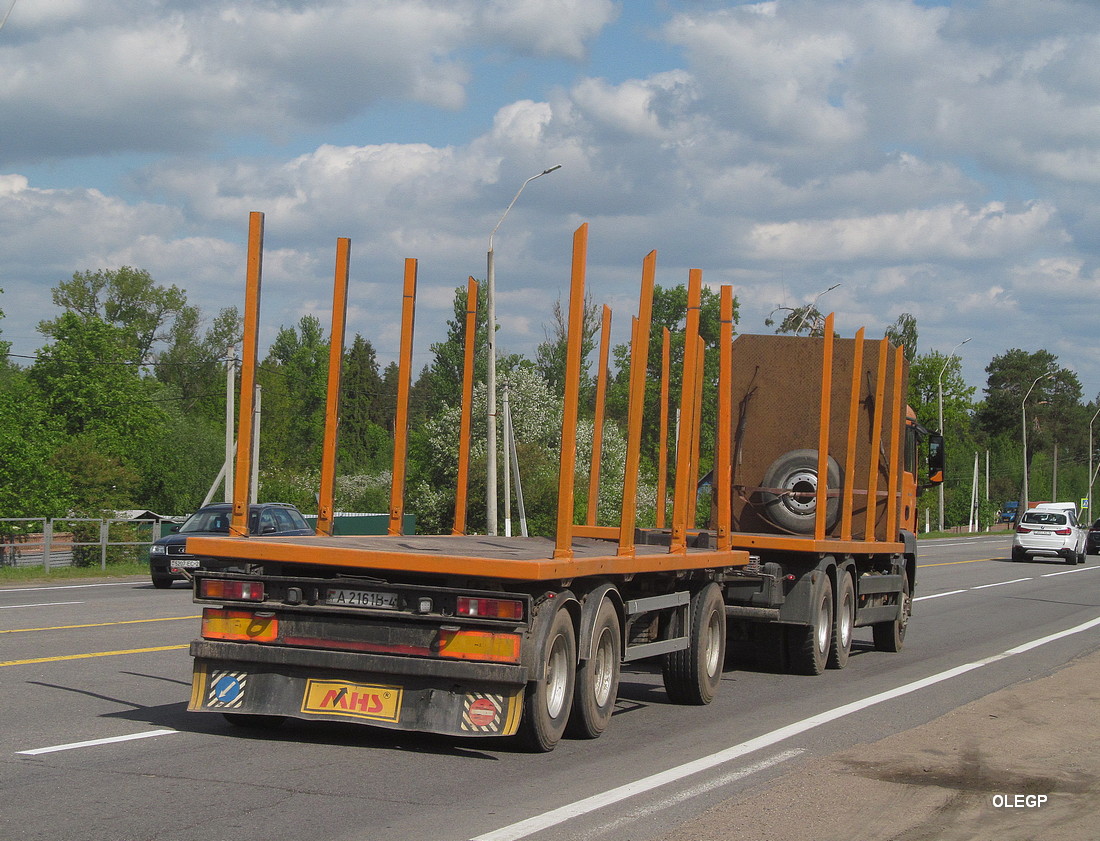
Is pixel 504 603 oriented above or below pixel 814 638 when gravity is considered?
above

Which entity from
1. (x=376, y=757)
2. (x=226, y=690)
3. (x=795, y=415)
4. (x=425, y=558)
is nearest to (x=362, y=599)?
(x=425, y=558)

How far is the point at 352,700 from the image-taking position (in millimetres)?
7836

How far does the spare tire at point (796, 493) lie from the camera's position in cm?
1455

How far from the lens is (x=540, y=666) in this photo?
763 centimetres

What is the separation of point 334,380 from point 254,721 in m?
2.83

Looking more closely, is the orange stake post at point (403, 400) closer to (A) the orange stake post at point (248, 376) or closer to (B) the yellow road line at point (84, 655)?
(A) the orange stake post at point (248, 376)

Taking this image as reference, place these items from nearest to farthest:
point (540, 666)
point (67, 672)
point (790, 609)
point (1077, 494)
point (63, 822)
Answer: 1. point (63, 822)
2. point (540, 666)
3. point (67, 672)
4. point (790, 609)
5. point (1077, 494)

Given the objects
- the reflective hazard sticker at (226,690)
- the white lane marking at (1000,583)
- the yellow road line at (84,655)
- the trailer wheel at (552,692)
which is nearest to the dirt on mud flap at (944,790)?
the trailer wheel at (552,692)

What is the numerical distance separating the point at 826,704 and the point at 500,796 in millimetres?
4894

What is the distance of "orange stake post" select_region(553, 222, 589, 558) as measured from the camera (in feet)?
25.8

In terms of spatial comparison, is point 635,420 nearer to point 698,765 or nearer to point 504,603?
point 504,603

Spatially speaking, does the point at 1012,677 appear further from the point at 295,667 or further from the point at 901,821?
the point at 295,667

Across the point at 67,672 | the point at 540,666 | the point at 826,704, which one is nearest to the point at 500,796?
the point at 540,666

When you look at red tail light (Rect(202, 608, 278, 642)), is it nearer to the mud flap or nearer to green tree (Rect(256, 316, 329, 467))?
the mud flap
